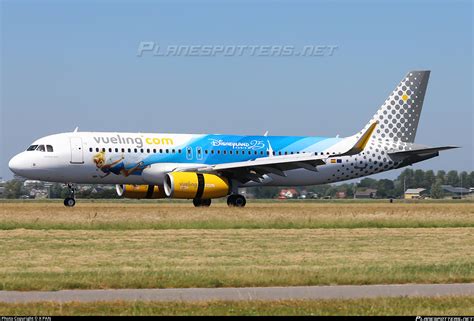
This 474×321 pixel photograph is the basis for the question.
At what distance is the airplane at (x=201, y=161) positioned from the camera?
4756cm

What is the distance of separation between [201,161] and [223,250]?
24.8 m

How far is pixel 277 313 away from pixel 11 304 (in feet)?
14.2

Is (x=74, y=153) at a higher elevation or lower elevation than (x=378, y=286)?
higher

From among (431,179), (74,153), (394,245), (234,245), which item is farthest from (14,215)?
(431,179)

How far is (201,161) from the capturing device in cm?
5038

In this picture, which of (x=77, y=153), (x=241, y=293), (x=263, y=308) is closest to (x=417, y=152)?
(x=77, y=153)

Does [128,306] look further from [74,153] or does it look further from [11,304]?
[74,153]

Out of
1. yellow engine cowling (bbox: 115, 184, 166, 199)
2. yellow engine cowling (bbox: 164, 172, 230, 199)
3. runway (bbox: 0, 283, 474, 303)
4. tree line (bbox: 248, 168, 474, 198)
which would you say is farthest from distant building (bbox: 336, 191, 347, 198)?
runway (bbox: 0, 283, 474, 303)

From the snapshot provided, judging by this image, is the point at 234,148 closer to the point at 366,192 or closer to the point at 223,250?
the point at 223,250

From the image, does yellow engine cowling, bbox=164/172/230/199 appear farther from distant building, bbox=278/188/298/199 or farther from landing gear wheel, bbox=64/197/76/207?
distant building, bbox=278/188/298/199

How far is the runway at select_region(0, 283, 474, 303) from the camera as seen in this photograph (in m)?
16.5

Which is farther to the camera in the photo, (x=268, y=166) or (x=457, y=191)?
(x=457, y=191)

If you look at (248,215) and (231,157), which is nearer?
(248,215)

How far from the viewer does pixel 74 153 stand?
4747cm
